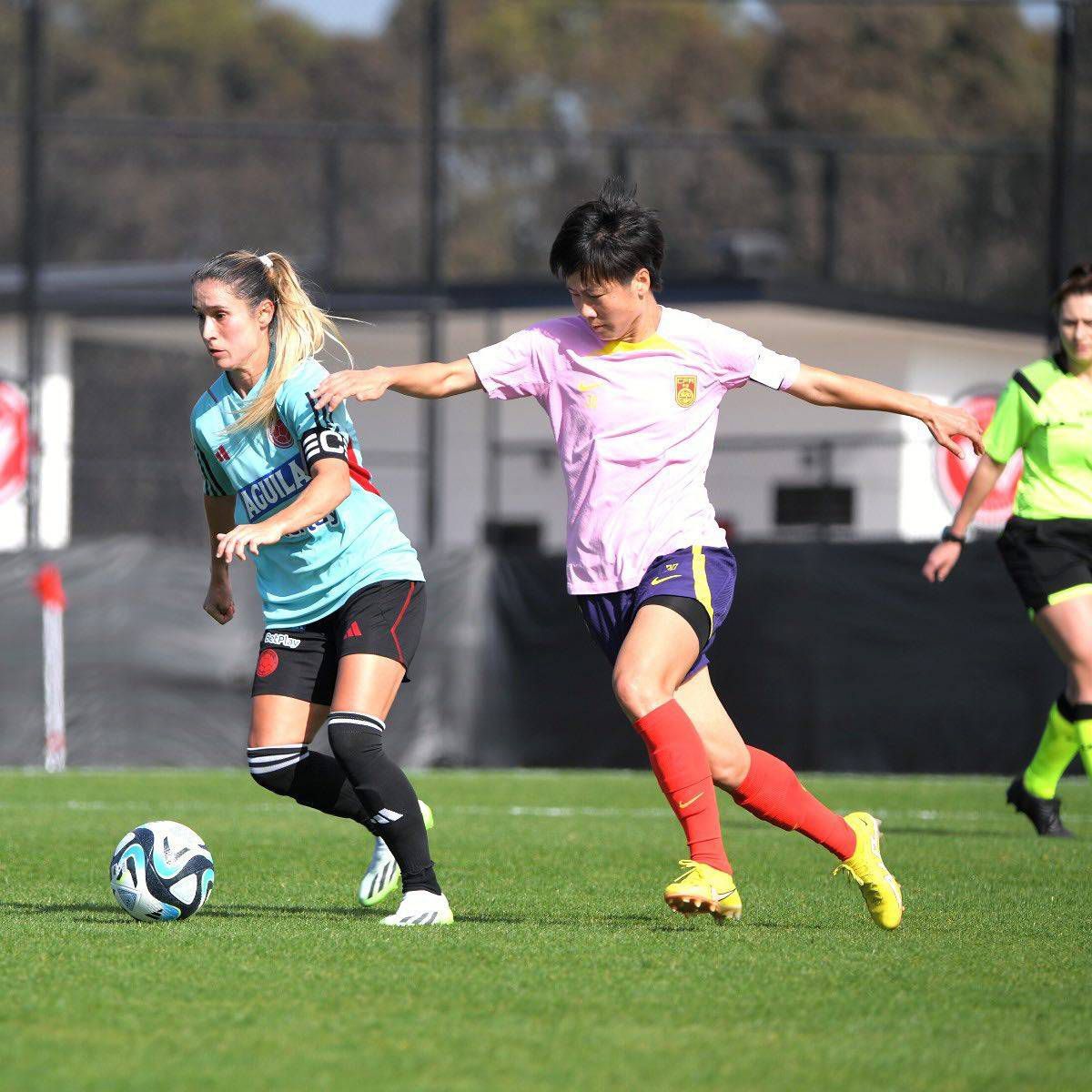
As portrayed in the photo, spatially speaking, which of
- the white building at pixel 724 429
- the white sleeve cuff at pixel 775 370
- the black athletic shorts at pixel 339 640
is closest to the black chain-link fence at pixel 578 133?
the white building at pixel 724 429

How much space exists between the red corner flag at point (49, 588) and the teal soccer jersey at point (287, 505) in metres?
7.78

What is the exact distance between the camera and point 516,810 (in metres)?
10.2

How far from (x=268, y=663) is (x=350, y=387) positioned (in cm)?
100

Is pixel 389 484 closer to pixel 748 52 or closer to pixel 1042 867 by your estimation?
pixel 1042 867

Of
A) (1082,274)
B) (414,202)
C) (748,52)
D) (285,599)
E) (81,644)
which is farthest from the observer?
(748,52)

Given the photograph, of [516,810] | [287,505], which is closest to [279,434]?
[287,505]

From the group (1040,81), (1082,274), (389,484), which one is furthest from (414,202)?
(1082,274)

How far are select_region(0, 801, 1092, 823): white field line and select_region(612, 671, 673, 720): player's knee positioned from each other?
14.5 feet

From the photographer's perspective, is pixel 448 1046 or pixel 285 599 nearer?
pixel 448 1046

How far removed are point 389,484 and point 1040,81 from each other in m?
Result: 24.3

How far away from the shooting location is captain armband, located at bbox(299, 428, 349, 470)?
5559 millimetres

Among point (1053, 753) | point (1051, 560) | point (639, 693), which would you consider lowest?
point (1053, 753)

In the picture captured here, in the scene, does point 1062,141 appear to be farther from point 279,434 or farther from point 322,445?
point 322,445

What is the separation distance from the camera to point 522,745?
1400 cm
